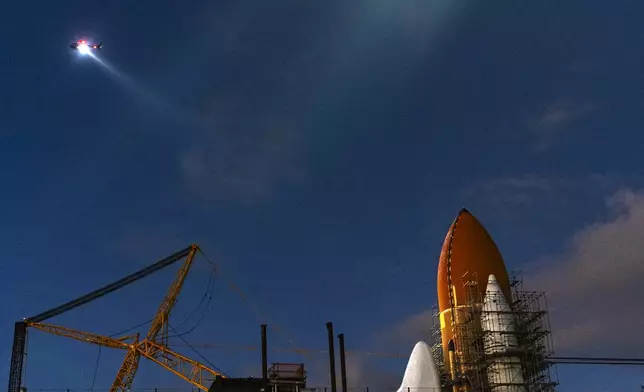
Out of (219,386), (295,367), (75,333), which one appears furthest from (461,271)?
(75,333)

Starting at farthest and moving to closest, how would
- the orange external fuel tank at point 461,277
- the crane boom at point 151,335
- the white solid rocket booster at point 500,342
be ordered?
the crane boom at point 151,335, the orange external fuel tank at point 461,277, the white solid rocket booster at point 500,342

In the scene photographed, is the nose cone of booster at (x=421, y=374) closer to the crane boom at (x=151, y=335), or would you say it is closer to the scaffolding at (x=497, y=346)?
the scaffolding at (x=497, y=346)

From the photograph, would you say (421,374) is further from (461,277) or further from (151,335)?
(151,335)

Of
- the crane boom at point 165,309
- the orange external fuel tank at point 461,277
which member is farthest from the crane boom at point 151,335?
the orange external fuel tank at point 461,277

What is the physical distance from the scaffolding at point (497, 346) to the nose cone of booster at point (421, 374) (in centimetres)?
666

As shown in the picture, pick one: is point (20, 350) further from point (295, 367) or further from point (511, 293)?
point (511, 293)

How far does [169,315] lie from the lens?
140500 millimetres

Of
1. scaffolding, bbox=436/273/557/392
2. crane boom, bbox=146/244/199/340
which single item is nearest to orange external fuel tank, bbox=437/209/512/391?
scaffolding, bbox=436/273/557/392

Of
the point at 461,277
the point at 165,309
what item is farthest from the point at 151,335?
the point at 461,277

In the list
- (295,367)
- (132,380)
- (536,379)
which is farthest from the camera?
(132,380)

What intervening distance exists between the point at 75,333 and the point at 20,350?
371 inches

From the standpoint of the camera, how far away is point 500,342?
303 feet

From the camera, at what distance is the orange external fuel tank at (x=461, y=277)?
96000 mm

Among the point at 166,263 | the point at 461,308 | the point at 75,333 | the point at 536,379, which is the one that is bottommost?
the point at 536,379
